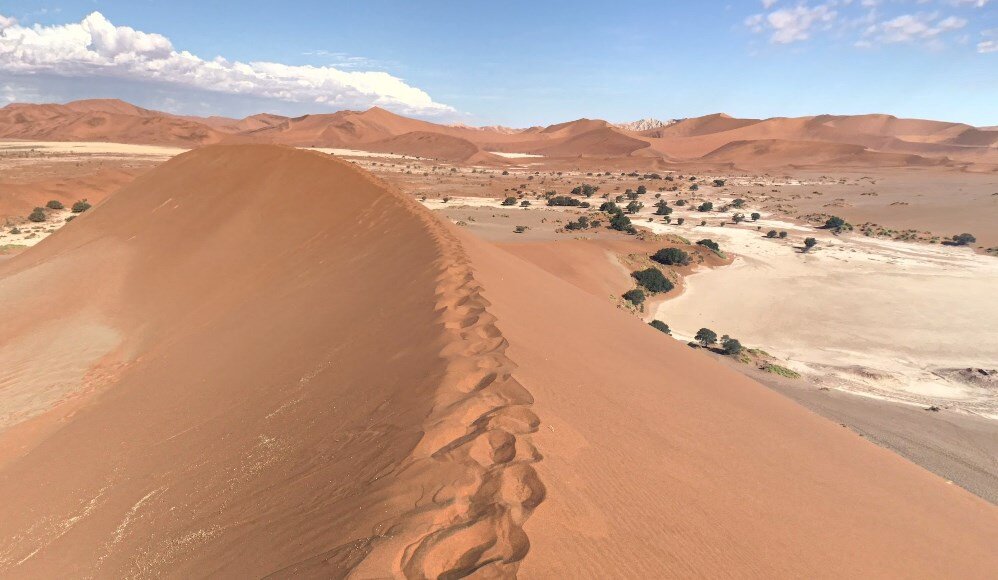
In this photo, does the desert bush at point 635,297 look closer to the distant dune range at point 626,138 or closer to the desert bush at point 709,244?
the desert bush at point 709,244

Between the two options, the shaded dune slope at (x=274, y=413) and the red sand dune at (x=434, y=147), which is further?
the red sand dune at (x=434, y=147)

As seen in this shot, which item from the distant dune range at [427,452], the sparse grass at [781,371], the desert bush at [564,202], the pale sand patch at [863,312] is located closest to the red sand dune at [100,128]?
the desert bush at [564,202]

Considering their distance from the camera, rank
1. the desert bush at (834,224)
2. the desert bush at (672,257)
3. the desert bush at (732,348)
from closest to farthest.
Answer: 1. the desert bush at (732,348)
2. the desert bush at (672,257)
3. the desert bush at (834,224)

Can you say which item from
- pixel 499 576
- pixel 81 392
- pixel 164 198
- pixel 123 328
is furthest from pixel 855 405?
pixel 164 198

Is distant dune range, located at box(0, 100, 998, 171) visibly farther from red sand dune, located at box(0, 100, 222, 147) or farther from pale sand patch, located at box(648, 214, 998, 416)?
pale sand patch, located at box(648, 214, 998, 416)

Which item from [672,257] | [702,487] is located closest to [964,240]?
[672,257]

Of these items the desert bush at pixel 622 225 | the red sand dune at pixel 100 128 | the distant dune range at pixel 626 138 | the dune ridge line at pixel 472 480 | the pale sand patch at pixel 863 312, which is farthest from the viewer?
the red sand dune at pixel 100 128

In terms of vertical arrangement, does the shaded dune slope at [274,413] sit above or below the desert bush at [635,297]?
above
